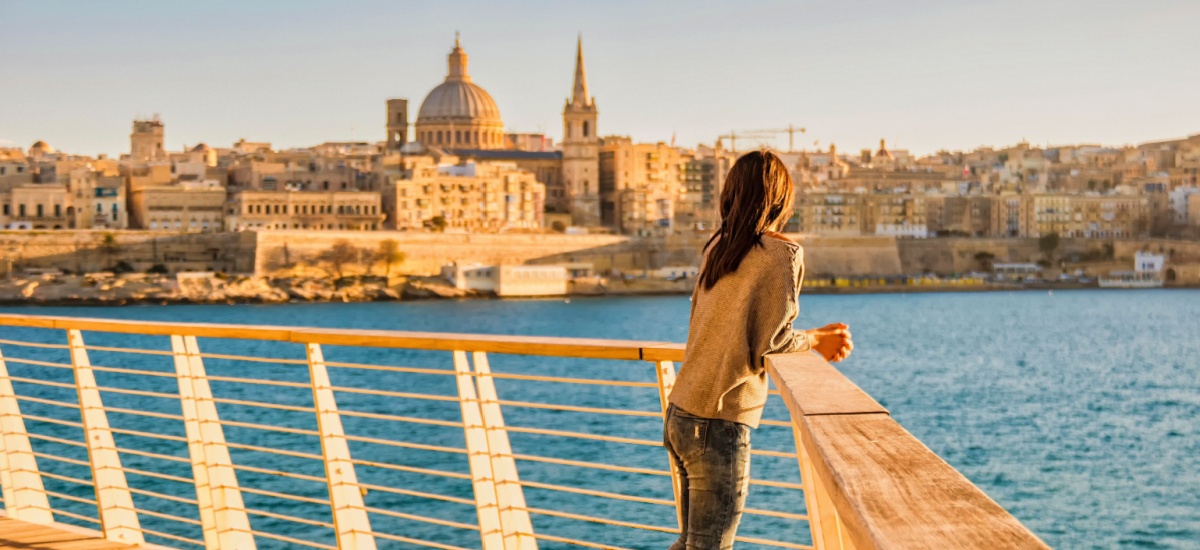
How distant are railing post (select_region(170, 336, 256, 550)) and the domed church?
68.5m

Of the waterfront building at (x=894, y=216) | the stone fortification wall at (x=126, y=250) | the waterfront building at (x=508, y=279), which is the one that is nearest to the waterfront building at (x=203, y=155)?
the stone fortification wall at (x=126, y=250)

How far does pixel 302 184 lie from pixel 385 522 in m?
51.2

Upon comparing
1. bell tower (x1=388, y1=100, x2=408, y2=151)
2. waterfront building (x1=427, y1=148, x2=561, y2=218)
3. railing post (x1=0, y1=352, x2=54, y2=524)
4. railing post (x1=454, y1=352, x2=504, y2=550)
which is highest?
bell tower (x1=388, y1=100, x2=408, y2=151)

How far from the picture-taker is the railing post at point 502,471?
2.52 meters

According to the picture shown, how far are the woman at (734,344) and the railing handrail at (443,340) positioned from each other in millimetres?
164

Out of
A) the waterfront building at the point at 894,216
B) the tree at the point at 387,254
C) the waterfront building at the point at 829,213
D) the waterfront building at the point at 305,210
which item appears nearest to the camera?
the tree at the point at 387,254

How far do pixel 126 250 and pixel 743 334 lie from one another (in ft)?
169

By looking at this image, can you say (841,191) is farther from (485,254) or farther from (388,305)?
(388,305)

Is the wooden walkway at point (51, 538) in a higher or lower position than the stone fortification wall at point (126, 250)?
higher

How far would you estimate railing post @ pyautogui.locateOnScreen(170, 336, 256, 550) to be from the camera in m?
3.00

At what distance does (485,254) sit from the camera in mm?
56219

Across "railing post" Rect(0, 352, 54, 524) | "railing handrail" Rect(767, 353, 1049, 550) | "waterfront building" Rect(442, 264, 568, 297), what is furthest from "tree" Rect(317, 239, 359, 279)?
"railing handrail" Rect(767, 353, 1049, 550)

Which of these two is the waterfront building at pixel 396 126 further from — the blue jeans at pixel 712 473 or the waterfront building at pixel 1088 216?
the blue jeans at pixel 712 473

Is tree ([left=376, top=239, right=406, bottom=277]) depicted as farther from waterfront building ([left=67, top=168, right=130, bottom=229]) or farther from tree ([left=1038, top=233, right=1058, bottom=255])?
tree ([left=1038, top=233, right=1058, bottom=255])
